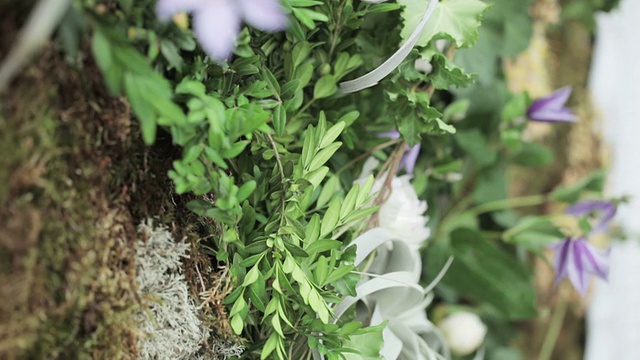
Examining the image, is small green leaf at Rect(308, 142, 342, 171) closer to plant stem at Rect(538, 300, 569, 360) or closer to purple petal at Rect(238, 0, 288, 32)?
purple petal at Rect(238, 0, 288, 32)

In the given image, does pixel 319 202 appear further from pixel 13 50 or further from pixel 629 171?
pixel 629 171

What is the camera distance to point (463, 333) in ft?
2.41

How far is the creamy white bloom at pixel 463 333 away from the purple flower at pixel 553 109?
0.26 meters

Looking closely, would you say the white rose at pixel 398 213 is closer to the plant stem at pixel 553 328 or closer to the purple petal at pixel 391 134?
the purple petal at pixel 391 134

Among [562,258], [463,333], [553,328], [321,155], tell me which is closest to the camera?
[321,155]

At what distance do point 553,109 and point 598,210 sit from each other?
144mm

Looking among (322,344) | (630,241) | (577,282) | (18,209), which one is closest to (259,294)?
(322,344)

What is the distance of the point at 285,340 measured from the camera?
431mm

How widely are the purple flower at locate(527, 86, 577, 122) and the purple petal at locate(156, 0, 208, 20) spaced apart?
0.47 m

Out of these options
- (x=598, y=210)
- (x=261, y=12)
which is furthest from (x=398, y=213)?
(x=598, y=210)

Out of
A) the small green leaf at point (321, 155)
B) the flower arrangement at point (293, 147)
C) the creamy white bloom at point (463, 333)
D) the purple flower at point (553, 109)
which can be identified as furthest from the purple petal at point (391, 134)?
the creamy white bloom at point (463, 333)

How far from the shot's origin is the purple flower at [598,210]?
0.69 meters

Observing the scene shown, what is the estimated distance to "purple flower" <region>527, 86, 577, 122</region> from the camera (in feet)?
2.11

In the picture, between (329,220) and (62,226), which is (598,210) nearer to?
(329,220)
